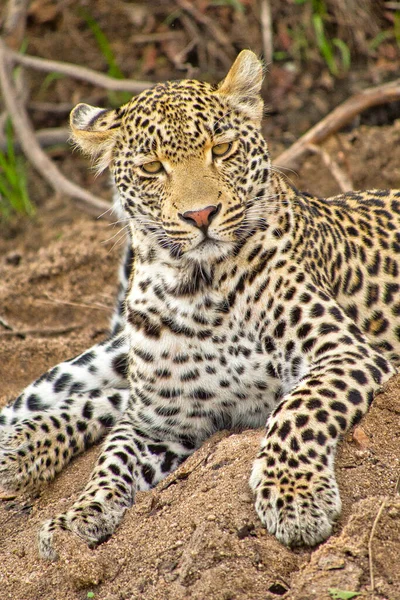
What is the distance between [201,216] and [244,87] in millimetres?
1089

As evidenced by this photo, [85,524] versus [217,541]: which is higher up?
[217,541]

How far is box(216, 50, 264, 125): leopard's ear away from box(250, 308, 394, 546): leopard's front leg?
1.34 m

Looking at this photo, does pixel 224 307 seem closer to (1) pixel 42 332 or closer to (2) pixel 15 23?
(1) pixel 42 332

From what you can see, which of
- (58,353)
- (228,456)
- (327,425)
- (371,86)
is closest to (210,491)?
(228,456)

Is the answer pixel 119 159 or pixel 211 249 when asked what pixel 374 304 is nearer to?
pixel 211 249

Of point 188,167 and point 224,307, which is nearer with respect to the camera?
point 188,167

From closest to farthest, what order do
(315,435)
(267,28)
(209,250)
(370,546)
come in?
1. (370,546)
2. (315,435)
3. (209,250)
4. (267,28)

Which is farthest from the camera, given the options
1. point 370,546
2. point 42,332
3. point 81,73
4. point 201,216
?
point 81,73

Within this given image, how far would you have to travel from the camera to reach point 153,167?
16.1ft

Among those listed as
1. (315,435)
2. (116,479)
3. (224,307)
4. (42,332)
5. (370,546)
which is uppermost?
(224,307)

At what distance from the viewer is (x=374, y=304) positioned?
5512mm

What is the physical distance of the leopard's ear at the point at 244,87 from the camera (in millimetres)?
5141

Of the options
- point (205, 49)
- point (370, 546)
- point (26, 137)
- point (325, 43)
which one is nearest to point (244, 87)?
point (370, 546)

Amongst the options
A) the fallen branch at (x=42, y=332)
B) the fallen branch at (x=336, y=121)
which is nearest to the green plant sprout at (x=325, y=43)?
the fallen branch at (x=336, y=121)
